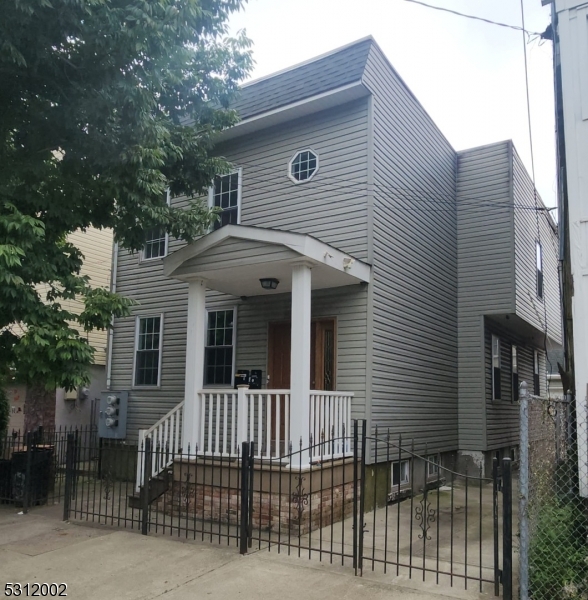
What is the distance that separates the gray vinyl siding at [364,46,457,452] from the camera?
32.8 ft

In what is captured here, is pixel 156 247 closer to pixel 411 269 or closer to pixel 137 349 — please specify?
pixel 137 349

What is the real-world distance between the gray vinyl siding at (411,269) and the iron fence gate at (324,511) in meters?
1.00

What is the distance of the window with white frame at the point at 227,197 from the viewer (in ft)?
37.8

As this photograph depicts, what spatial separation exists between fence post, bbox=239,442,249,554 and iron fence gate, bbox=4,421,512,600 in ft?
0.04

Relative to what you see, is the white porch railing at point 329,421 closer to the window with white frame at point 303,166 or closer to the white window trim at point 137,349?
the window with white frame at point 303,166

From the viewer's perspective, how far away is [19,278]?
698 centimetres

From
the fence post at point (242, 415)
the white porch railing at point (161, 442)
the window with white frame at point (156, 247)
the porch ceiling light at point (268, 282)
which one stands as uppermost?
the window with white frame at point (156, 247)

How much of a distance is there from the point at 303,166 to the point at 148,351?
504 centimetres

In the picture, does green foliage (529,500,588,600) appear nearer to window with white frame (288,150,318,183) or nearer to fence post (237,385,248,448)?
fence post (237,385,248,448)

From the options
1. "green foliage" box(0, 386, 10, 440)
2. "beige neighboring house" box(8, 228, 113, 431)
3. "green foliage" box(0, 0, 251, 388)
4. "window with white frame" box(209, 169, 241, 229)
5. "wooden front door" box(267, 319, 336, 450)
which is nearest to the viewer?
"green foliage" box(0, 0, 251, 388)

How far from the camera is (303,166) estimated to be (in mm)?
10812

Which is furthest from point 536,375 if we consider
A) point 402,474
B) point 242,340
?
point 242,340

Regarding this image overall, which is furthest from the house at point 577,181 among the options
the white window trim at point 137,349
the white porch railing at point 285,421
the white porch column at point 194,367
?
the white window trim at point 137,349

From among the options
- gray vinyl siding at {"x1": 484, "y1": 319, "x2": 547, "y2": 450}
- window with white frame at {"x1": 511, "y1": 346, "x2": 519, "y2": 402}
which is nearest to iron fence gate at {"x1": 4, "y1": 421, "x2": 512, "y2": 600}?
gray vinyl siding at {"x1": 484, "y1": 319, "x2": 547, "y2": 450}
